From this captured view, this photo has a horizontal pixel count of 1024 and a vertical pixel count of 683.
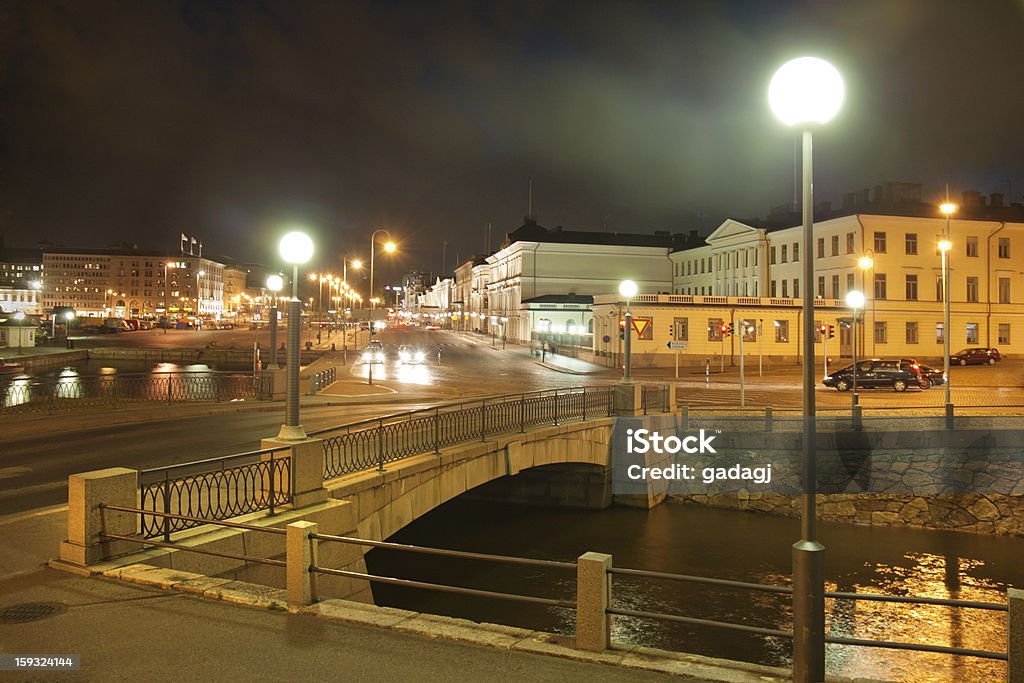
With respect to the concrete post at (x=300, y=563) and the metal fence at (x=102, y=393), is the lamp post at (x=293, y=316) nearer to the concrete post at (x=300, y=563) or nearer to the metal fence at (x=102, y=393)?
the concrete post at (x=300, y=563)

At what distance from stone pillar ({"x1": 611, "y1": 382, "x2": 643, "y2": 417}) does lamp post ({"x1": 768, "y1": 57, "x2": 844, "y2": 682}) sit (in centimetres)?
1796

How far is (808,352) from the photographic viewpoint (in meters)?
5.61

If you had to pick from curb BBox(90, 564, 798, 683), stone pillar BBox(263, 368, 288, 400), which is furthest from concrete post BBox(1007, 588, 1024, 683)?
stone pillar BBox(263, 368, 288, 400)

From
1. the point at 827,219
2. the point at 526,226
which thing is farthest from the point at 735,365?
the point at 526,226

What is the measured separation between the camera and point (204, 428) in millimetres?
21766

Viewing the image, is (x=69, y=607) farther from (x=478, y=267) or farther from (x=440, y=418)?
(x=478, y=267)

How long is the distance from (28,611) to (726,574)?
49.9 ft

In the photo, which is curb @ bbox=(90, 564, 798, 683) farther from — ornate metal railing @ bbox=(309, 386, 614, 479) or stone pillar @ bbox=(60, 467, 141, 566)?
ornate metal railing @ bbox=(309, 386, 614, 479)

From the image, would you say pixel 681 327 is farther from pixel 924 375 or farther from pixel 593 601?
pixel 593 601

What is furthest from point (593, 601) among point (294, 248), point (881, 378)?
point (881, 378)

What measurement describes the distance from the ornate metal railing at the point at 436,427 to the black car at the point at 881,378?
2117 centimetres

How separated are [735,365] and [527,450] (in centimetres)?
4013

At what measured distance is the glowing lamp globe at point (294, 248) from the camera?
1096cm

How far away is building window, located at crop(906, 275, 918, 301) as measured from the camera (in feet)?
203
